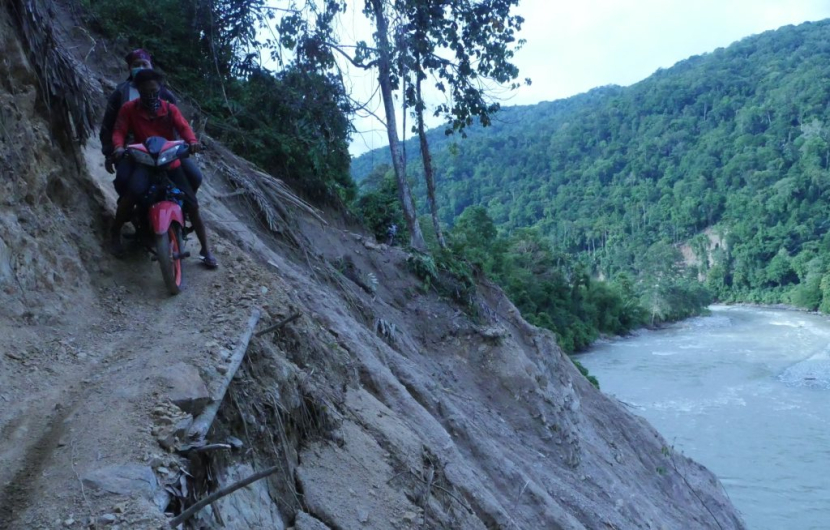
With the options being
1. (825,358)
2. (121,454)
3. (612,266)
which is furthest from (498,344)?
(612,266)

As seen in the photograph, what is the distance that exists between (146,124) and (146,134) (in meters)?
0.07

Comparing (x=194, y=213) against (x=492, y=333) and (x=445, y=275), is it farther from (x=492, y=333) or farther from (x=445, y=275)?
(x=445, y=275)

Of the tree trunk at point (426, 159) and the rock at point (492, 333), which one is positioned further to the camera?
the tree trunk at point (426, 159)

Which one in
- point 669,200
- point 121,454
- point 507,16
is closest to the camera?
point 121,454

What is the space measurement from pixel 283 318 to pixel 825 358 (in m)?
34.4

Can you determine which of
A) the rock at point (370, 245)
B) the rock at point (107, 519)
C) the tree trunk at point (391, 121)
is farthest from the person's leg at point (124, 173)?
the tree trunk at point (391, 121)

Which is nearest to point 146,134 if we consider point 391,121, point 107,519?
point 107,519

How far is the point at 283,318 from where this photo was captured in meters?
4.34

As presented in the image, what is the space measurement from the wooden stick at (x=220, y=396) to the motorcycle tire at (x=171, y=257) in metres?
0.79

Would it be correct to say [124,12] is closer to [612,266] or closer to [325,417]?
[325,417]

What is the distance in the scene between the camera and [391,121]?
1051 centimetres

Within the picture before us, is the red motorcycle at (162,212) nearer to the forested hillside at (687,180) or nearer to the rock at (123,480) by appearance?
the rock at (123,480)

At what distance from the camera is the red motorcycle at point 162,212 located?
4329 mm

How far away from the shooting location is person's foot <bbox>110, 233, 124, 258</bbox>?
454 centimetres
